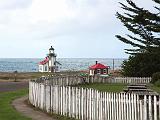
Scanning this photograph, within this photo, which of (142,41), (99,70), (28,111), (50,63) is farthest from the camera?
(50,63)

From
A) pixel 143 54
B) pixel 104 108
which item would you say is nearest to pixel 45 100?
pixel 104 108

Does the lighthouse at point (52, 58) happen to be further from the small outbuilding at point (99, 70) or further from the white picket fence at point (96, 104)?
the white picket fence at point (96, 104)

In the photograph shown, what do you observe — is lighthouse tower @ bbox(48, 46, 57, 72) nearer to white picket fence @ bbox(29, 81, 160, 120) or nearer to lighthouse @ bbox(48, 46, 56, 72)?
lighthouse @ bbox(48, 46, 56, 72)

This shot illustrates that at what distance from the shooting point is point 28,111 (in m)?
19.1

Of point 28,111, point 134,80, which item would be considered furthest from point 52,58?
point 28,111

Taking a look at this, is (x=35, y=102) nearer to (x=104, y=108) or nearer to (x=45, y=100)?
(x=45, y=100)

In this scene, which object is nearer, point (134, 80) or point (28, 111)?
point (28, 111)

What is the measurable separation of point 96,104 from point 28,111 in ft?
17.2

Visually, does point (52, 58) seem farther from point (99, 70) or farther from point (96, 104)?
point (96, 104)

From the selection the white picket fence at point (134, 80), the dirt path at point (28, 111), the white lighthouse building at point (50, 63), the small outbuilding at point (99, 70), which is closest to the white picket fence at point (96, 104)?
the dirt path at point (28, 111)

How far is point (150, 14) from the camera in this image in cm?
2986

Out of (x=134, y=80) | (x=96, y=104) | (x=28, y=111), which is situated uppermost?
(x=96, y=104)

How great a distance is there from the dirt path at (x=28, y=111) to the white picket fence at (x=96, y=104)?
556 millimetres

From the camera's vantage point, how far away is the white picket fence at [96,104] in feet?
43.4
